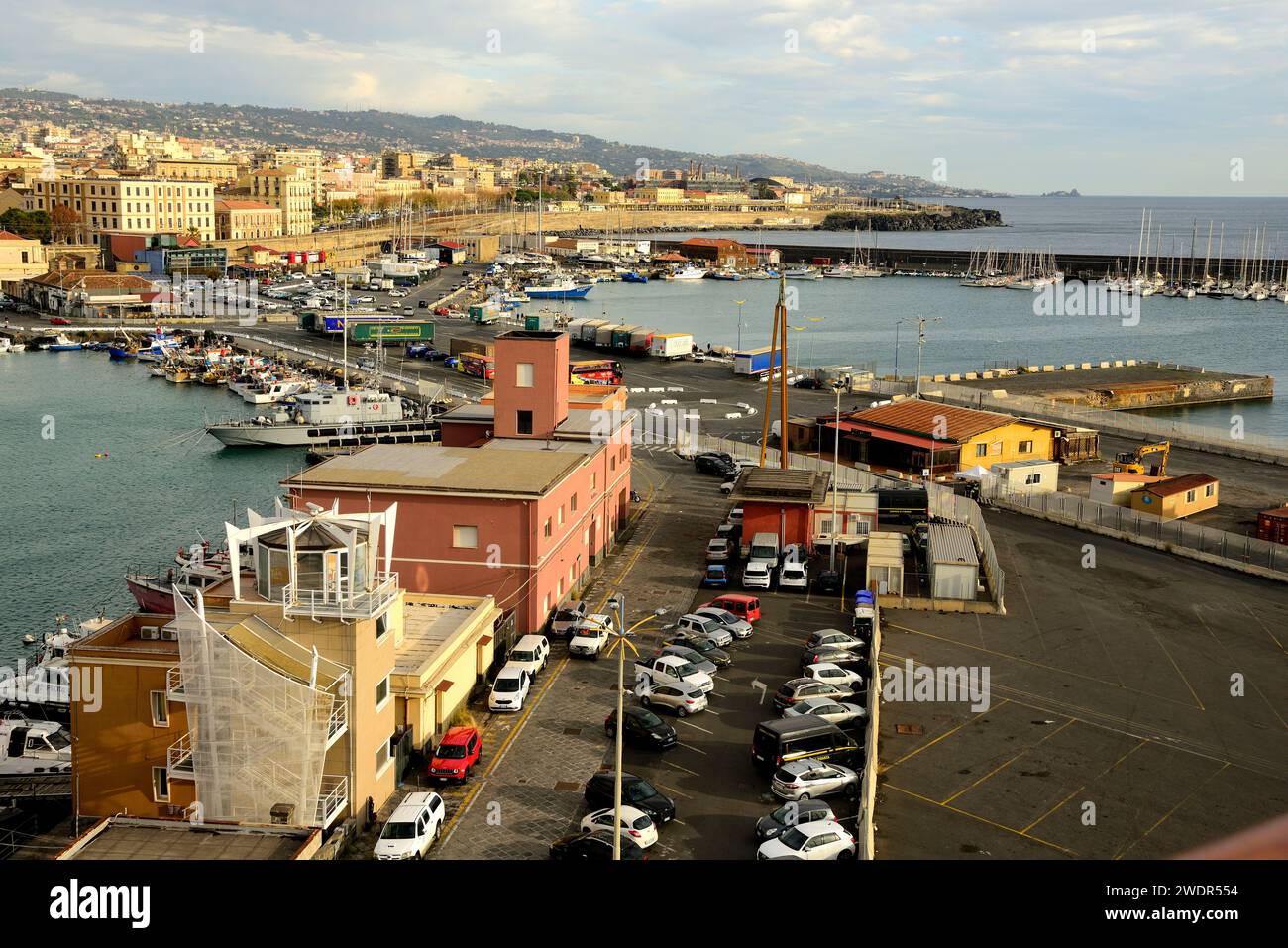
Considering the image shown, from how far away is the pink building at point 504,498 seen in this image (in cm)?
1738

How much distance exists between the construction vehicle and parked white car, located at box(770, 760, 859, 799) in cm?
1724

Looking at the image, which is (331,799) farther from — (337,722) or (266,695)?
(266,695)

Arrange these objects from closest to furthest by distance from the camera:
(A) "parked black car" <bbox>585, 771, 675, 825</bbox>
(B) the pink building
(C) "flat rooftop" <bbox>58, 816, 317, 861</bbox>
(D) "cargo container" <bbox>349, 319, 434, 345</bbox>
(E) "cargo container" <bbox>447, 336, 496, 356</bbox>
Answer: (C) "flat rooftop" <bbox>58, 816, 317, 861</bbox>, (A) "parked black car" <bbox>585, 771, 675, 825</bbox>, (B) the pink building, (E) "cargo container" <bbox>447, 336, 496, 356</bbox>, (D) "cargo container" <bbox>349, 319, 434, 345</bbox>

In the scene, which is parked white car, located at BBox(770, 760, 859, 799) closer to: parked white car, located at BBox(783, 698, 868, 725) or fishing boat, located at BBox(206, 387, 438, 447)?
parked white car, located at BBox(783, 698, 868, 725)

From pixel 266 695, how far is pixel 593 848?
3217mm

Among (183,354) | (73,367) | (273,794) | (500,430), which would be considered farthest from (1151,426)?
(73,367)

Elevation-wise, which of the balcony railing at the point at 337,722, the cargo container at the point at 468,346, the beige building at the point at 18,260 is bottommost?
the balcony railing at the point at 337,722

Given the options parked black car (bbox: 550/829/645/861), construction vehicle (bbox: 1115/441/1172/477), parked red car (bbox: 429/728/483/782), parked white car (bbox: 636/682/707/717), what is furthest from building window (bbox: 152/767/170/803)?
construction vehicle (bbox: 1115/441/1172/477)

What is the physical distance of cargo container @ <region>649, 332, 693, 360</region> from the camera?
5041cm

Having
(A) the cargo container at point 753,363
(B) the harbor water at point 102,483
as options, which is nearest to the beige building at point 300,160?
(B) the harbor water at point 102,483

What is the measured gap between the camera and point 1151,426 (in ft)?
111

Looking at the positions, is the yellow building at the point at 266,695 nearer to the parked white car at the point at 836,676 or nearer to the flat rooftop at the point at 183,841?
the flat rooftop at the point at 183,841

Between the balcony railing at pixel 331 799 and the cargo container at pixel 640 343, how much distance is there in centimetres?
4070

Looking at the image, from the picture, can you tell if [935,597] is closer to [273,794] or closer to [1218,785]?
[1218,785]
